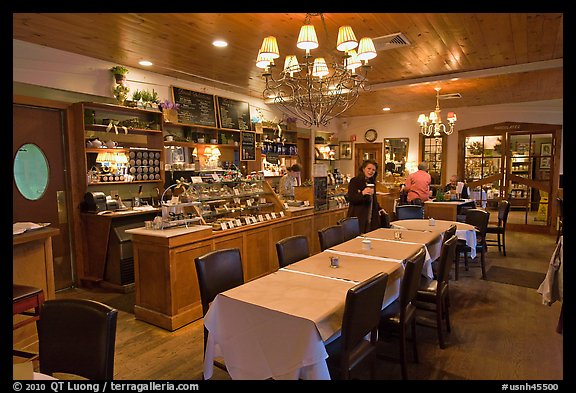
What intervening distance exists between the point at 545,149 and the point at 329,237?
7400 mm

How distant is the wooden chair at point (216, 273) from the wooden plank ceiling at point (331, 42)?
2.28m

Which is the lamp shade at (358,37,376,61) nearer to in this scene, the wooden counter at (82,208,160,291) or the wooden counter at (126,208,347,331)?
the wooden counter at (126,208,347,331)

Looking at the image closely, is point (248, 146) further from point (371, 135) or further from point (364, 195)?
point (371, 135)

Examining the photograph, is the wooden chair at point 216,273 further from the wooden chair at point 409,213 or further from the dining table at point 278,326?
the wooden chair at point 409,213

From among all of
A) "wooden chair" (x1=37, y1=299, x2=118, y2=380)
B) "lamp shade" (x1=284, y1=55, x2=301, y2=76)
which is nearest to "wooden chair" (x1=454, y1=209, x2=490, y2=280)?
"lamp shade" (x1=284, y1=55, x2=301, y2=76)

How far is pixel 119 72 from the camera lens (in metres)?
5.16

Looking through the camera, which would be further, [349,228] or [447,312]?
[349,228]

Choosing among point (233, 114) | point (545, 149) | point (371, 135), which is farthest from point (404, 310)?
point (371, 135)

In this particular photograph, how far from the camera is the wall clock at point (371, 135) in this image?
10.6 m

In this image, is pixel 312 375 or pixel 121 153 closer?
pixel 312 375

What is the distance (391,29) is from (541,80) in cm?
400

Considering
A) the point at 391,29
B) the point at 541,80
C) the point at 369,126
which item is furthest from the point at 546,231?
the point at 391,29

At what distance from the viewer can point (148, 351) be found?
123 inches
